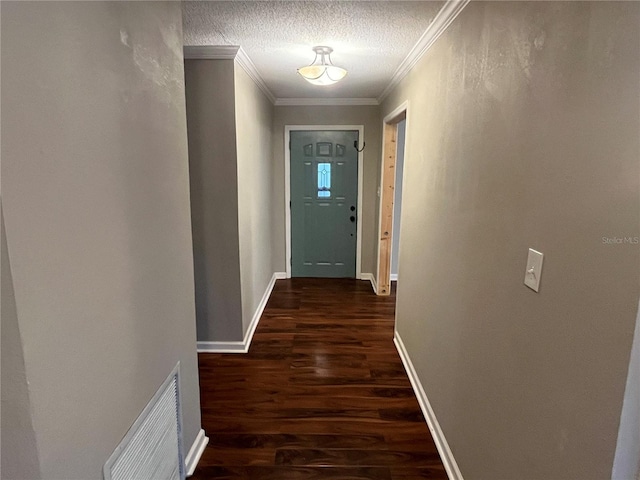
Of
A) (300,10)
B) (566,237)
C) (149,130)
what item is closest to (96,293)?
(149,130)

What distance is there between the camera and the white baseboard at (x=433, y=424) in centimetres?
172

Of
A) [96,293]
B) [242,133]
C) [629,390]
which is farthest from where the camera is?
[242,133]

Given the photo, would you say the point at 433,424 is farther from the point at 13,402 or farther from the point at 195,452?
the point at 13,402

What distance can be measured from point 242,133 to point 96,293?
2047 mm

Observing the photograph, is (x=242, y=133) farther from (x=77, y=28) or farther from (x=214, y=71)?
(x=77, y=28)

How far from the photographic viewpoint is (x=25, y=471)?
0.80 metres

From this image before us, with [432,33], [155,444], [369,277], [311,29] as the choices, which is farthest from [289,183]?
[155,444]

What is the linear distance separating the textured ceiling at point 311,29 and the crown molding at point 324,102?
1363mm

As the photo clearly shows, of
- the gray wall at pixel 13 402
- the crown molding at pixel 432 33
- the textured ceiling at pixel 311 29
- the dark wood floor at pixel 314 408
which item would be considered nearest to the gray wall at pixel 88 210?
the gray wall at pixel 13 402

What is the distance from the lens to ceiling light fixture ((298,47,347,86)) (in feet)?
7.93

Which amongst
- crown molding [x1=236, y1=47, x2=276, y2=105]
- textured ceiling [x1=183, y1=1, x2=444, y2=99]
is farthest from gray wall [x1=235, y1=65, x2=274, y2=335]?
textured ceiling [x1=183, y1=1, x2=444, y2=99]

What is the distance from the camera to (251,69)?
9.58 ft

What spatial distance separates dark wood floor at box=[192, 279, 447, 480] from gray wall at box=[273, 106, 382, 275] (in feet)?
4.63
